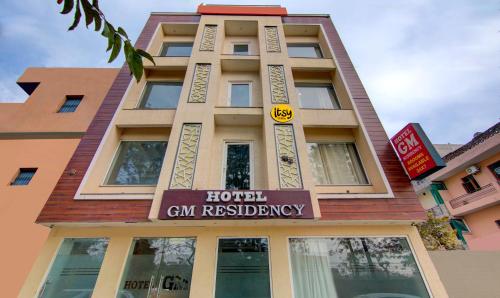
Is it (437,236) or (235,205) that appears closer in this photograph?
(235,205)

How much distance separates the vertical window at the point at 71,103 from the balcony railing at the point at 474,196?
24.6m

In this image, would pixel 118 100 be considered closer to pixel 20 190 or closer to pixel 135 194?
pixel 135 194

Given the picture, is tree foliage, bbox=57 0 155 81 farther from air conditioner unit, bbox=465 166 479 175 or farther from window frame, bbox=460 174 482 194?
window frame, bbox=460 174 482 194

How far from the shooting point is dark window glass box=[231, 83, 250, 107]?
26.7ft

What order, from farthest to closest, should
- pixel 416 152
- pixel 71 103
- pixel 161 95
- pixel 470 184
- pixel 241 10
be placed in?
1. pixel 470 184
2. pixel 241 10
3. pixel 71 103
4. pixel 161 95
5. pixel 416 152

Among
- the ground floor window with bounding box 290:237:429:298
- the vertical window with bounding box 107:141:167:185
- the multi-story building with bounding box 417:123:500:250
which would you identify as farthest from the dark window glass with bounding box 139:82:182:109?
the multi-story building with bounding box 417:123:500:250

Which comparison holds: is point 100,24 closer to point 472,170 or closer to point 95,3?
point 95,3

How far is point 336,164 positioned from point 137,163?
6290mm

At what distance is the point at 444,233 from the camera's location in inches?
503

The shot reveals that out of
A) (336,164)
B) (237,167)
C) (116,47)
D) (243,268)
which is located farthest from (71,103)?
(336,164)

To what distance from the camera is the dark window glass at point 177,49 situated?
9758mm

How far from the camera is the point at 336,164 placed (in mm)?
6973

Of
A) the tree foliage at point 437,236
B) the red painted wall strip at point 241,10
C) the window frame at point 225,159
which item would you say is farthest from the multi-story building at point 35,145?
the tree foliage at point 437,236

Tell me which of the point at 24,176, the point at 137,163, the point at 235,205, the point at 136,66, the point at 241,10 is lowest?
the point at 136,66
